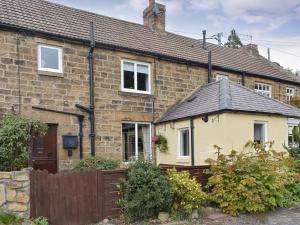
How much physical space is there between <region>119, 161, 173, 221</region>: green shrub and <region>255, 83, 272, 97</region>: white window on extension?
12364 mm

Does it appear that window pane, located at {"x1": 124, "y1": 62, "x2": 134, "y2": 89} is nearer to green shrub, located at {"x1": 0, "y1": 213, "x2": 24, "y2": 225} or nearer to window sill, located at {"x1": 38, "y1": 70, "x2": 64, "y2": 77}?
window sill, located at {"x1": 38, "y1": 70, "x2": 64, "y2": 77}

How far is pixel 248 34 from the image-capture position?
30125 millimetres

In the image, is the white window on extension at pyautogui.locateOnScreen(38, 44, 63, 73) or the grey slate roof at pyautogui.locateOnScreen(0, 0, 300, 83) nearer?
the white window on extension at pyautogui.locateOnScreen(38, 44, 63, 73)

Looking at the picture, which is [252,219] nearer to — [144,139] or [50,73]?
[144,139]

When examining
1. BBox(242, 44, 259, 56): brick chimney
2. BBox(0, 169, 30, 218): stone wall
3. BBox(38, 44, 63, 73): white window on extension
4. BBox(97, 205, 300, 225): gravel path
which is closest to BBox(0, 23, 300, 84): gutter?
BBox(38, 44, 63, 73): white window on extension

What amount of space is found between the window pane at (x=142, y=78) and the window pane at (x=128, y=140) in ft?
5.68

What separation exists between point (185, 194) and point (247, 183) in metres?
1.70

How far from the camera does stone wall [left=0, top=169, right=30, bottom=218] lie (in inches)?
313

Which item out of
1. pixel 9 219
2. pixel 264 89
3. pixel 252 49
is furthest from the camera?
pixel 252 49

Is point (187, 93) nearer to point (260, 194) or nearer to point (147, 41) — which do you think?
point (147, 41)

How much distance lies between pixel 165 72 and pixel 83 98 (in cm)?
431

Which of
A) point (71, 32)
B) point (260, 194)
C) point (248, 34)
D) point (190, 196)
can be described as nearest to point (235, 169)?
point (260, 194)

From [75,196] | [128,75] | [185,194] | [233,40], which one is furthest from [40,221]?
[233,40]

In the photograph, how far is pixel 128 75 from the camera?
15195mm
